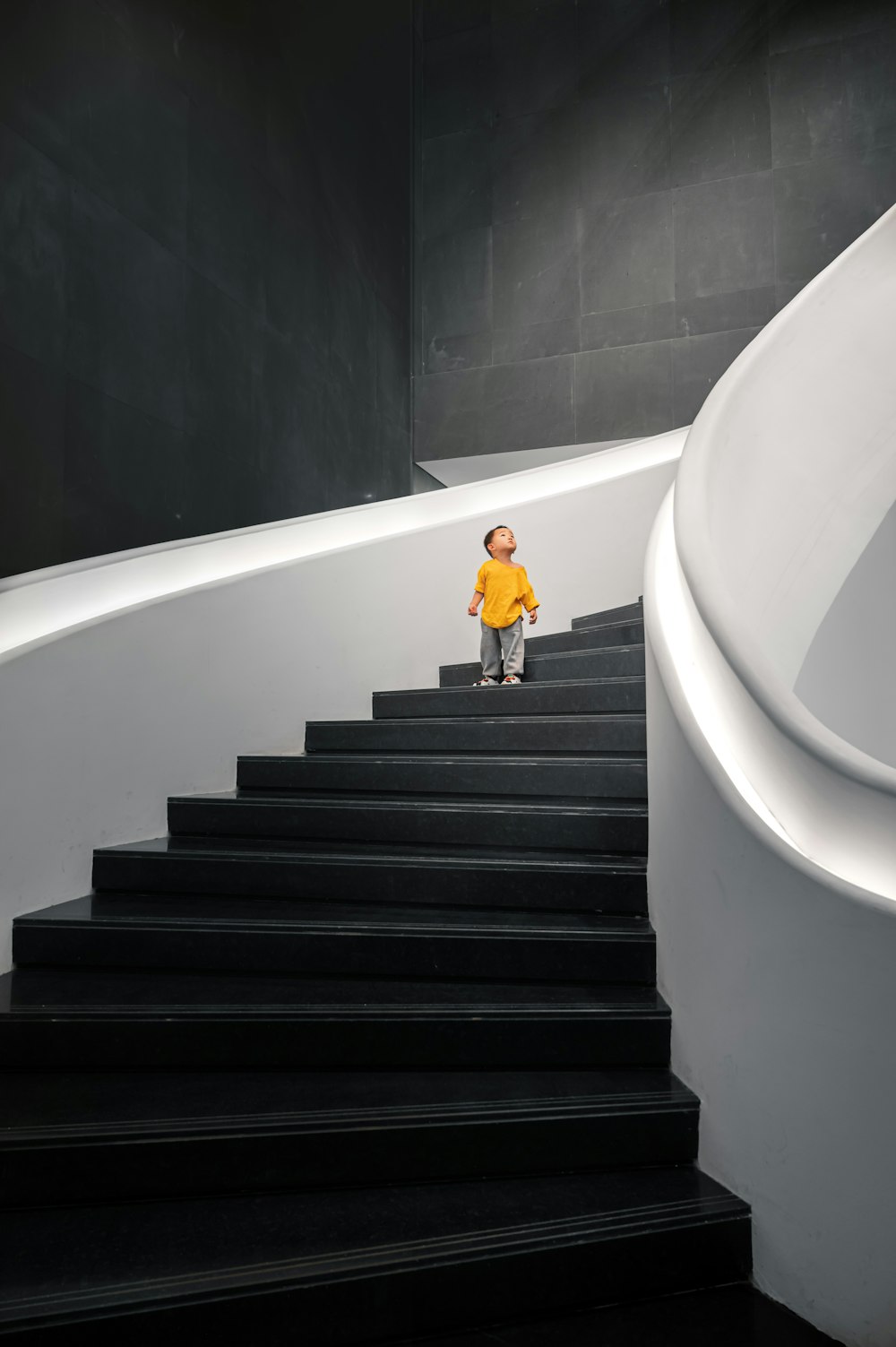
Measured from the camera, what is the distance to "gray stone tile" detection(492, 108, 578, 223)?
833 centimetres

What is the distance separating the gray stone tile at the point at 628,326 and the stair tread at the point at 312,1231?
24.2 feet

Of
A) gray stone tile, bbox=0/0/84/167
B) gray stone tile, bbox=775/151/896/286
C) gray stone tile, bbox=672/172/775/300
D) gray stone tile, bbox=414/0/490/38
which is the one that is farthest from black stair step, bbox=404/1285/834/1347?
gray stone tile, bbox=414/0/490/38

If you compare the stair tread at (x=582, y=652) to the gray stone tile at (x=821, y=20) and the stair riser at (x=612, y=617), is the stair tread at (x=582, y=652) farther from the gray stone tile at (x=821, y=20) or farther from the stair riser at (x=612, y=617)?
the gray stone tile at (x=821, y=20)

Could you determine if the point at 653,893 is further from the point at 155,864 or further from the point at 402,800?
the point at 155,864

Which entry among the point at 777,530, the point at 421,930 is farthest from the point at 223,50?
the point at 421,930

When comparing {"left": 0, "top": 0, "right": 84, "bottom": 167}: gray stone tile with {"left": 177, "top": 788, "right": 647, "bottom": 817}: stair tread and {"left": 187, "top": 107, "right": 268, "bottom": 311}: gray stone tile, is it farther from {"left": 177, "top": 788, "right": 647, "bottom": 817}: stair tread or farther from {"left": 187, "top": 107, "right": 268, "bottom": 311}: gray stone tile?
{"left": 177, "top": 788, "right": 647, "bottom": 817}: stair tread

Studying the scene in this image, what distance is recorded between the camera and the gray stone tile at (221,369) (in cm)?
532

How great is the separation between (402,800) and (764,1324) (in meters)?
1.78

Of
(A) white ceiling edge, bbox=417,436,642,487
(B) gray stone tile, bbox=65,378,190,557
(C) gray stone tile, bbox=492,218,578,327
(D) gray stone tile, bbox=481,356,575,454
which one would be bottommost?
(B) gray stone tile, bbox=65,378,190,557

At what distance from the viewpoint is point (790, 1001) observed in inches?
69.8

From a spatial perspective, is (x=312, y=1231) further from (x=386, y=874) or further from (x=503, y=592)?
(x=503, y=592)

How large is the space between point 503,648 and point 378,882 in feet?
5.35

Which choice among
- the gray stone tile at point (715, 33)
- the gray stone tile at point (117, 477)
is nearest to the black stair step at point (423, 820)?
the gray stone tile at point (117, 477)

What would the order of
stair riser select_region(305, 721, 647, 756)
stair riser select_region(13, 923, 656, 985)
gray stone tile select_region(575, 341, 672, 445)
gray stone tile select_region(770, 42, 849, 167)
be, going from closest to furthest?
stair riser select_region(13, 923, 656, 985), stair riser select_region(305, 721, 647, 756), gray stone tile select_region(770, 42, 849, 167), gray stone tile select_region(575, 341, 672, 445)
